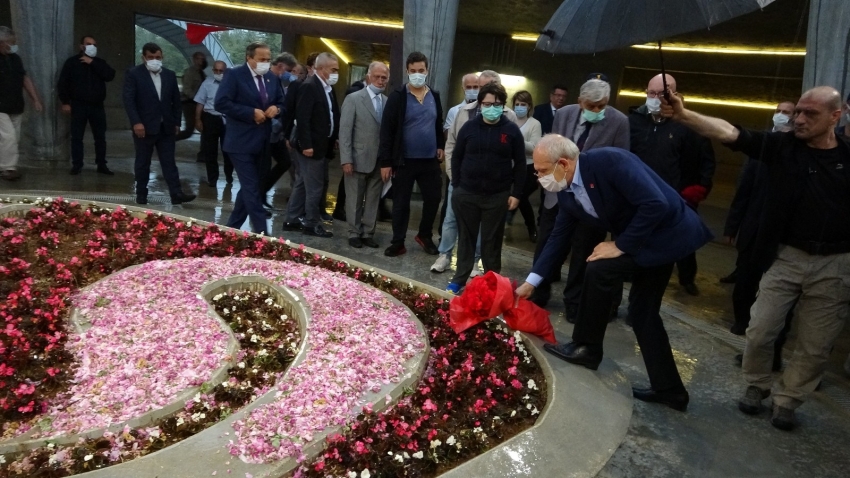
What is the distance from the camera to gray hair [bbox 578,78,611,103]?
15.3ft

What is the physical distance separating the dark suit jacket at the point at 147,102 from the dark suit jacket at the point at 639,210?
580 centimetres

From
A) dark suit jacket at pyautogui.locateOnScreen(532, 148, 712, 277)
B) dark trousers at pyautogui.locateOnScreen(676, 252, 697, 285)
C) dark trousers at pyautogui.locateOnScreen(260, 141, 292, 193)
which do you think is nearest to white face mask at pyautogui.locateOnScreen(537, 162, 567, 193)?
dark suit jacket at pyautogui.locateOnScreen(532, 148, 712, 277)

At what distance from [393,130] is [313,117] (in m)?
0.94

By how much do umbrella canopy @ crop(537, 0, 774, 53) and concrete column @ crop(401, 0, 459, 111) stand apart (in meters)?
5.57

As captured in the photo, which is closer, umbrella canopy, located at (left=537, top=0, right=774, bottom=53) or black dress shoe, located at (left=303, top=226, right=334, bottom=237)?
umbrella canopy, located at (left=537, top=0, right=774, bottom=53)

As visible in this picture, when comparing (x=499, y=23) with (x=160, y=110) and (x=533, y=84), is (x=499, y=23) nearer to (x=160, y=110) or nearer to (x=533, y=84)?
(x=533, y=84)

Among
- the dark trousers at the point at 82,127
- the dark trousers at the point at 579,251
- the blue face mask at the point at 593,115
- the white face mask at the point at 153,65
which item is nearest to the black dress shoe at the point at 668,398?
the dark trousers at the point at 579,251

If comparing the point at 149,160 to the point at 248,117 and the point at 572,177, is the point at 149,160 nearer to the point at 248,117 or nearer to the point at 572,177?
the point at 248,117

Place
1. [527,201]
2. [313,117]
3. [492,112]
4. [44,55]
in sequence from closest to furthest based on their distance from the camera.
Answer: [492,112] < [313,117] < [527,201] < [44,55]

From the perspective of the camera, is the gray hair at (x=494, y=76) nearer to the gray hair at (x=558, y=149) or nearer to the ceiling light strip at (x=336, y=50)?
the gray hair at (x=558, y=149)

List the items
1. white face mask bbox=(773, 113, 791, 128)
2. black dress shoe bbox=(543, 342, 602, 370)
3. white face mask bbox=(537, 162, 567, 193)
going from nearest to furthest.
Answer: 1. white face mask bbox=(537, 162, 567, 193)
2. black dress shoe bbox=(543, 342, 602, 370)
3. white face mask bbox=(773, 113, 791, 128)

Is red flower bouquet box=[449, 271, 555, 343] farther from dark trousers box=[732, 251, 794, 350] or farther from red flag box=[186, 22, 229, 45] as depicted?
red flag box=[186, 22, 229, 45]

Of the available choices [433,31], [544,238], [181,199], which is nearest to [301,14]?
[433,31]

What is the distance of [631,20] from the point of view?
310 cm
